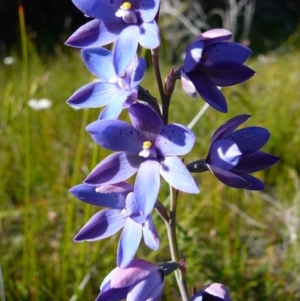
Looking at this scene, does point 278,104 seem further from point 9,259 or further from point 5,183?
point 9,259

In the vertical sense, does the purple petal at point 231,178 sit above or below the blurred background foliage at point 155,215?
above

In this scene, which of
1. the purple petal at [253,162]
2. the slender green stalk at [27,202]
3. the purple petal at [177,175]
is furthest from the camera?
the slender green stalk at [27,202]

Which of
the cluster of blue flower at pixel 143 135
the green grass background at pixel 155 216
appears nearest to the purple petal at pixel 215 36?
the cluster of blue flower at pixel 143 135

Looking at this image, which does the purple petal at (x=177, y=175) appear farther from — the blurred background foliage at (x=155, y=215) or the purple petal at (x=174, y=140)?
the blurred background foliage at (x=155, y=215)

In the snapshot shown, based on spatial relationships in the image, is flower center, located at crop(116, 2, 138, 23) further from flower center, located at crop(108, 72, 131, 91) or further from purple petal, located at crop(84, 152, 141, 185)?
purple petal, located at crop(84, 152, 141, 185)

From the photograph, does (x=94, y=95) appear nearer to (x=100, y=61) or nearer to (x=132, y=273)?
(x=100, y=61)

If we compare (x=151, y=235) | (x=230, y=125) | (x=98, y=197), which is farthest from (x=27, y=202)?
(x=230, y=125)

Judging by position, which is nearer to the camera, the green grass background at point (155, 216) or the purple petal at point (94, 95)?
the purple petal at point (94, 95)
